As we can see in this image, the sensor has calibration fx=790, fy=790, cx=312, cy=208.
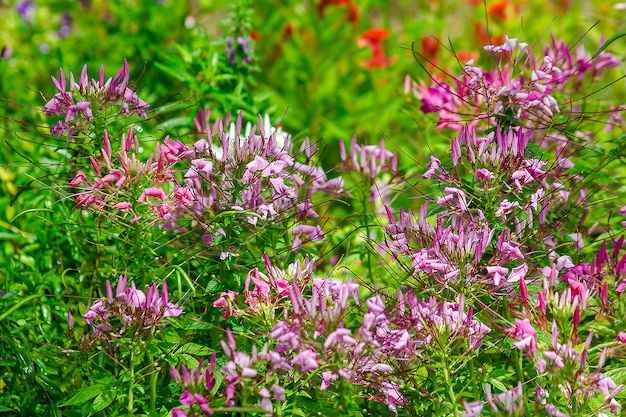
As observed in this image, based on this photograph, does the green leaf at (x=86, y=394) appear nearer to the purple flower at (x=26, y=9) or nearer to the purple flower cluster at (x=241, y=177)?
the purple flower cluster at (x=241, y=177)

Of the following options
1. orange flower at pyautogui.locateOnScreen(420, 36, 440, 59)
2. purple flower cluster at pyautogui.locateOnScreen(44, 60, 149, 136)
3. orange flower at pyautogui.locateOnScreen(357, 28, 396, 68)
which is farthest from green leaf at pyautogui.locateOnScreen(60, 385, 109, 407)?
orange flower at pyautogui.locateOnScreen(420, 36, 440, 59)

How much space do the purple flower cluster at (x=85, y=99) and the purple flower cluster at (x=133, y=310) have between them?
12.9 inches

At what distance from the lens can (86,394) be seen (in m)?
1.32

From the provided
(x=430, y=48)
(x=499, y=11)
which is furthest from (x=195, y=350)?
(x=499, y=11)

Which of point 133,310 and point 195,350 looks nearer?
point 133,310

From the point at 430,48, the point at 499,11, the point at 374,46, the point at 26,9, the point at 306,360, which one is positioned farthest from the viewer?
the point at 26,9

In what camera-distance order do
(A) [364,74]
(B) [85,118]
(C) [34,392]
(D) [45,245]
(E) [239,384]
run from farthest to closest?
(A) [364,74]
(D) [45,245]
(C) [34,392]
(B) [85,118]
(E) [239,384]

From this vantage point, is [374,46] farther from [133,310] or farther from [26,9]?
[133,310]

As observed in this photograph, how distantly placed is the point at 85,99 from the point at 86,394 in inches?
20.9

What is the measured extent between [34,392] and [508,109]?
1.15 metres

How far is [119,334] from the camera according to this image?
1288 mm

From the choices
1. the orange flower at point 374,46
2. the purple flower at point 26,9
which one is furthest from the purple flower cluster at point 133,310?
the purple flower at point 26,9

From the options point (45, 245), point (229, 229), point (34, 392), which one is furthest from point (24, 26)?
point (229, 229)

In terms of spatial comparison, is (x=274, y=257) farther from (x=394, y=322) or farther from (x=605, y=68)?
(x=605, y=68)
